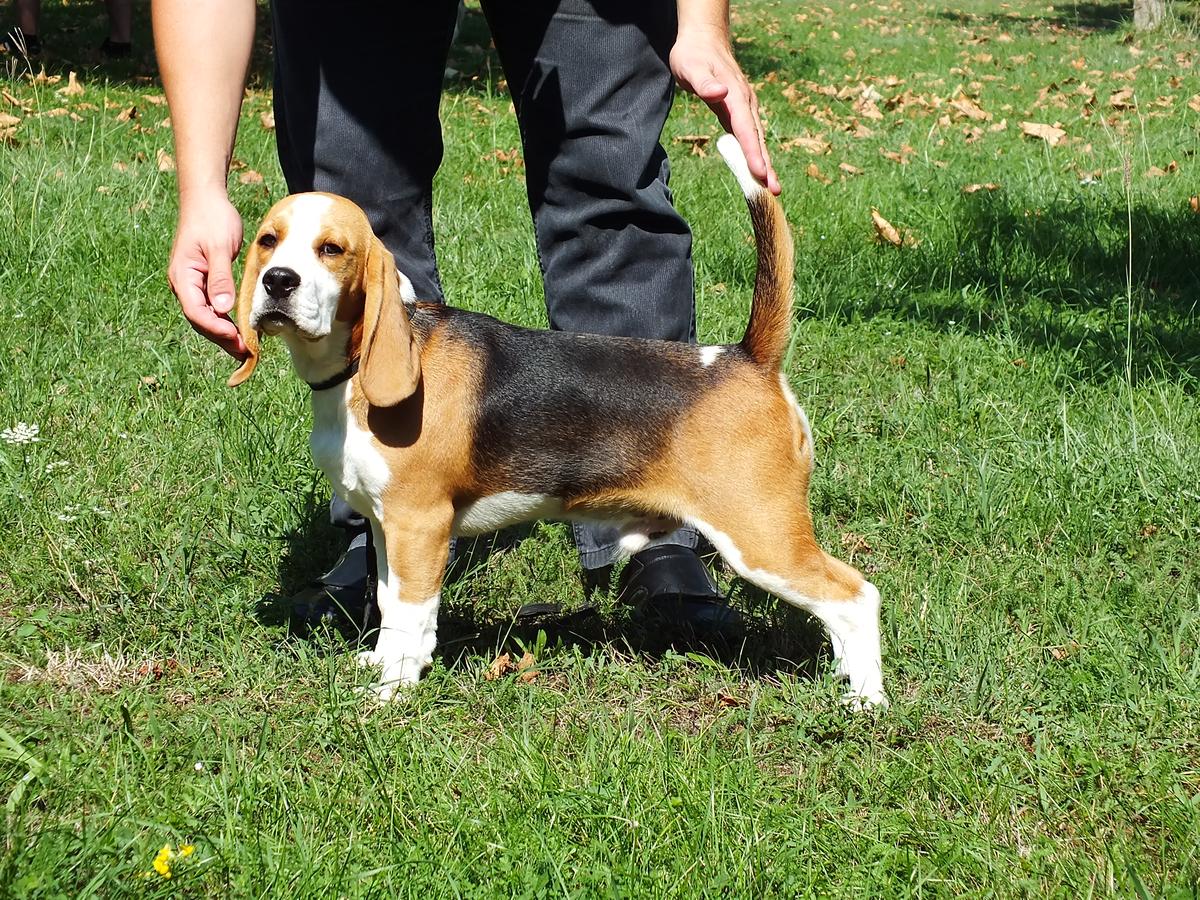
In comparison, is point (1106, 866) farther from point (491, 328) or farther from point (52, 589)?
point (52, 589)

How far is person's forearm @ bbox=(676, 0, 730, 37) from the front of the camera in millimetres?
2607

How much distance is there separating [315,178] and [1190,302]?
4085 millimetres

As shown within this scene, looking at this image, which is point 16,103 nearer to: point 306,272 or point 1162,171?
point 306,272

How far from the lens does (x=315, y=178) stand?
3143 millimetres

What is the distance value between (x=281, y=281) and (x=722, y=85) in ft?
3.33

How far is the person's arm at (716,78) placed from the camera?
248 centimetres

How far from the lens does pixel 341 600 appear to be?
326cm

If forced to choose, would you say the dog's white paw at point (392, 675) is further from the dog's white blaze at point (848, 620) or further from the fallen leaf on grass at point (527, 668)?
the dog's white blaze at point (848, 620)

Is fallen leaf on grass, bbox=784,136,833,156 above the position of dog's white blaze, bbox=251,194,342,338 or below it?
below

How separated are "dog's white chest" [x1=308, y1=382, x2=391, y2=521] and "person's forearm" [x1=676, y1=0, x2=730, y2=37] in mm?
1134

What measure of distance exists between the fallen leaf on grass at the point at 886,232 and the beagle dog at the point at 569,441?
3.26m

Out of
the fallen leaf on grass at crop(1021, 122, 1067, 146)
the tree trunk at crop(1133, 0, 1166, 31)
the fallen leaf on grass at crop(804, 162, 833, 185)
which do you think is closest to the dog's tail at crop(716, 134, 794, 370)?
the fallen leaf on grass at crop(804, 162, 833, 185)

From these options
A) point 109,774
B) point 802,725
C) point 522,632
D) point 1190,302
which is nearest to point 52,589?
point 109,774

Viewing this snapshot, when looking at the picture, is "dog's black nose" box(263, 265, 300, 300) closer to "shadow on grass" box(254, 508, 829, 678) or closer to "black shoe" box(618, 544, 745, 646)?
"shadow on grass" box(254, 508, 829, 678)
